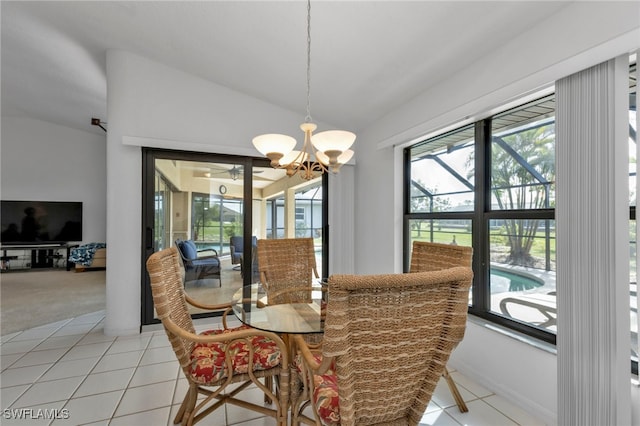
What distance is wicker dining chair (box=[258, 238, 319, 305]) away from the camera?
2674 millimetres

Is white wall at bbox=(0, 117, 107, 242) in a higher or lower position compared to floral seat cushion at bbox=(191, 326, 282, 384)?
higher

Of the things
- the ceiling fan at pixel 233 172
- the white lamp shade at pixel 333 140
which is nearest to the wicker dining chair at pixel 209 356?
the white lamp shade at pixel 333 140

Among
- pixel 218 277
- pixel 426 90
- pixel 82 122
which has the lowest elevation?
pixel 218 277

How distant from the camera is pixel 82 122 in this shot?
6.49 metres

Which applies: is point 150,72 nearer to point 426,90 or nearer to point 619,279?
point 426,90

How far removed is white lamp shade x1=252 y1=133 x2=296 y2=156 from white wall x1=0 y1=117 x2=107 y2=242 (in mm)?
7135

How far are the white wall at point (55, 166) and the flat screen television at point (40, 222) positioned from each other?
164 millimetres

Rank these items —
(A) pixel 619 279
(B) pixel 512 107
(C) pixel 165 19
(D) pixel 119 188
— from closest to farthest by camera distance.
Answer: (A) pixel 619 279 → (B) pixel 512 107 → (C) pixel 165 19 → (D) pixel 119 188

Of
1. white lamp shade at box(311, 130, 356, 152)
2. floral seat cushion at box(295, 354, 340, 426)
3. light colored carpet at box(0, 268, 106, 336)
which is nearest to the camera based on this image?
floral seat cushion at box(295, 354, 340, 426)

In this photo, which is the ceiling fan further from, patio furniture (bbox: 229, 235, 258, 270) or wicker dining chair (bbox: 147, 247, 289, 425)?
wicker dining chair (bbox: 147, 247, 289, 425)

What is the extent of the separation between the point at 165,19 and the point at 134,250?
2.24 m

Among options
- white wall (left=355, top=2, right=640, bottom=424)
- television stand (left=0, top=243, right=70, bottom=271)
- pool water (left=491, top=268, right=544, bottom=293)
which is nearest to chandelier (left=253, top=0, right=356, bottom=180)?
white wall (left=355, top=2, right=640, bottom=424)

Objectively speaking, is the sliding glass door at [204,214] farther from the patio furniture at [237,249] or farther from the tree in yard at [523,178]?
the tree in yard at [523,178]

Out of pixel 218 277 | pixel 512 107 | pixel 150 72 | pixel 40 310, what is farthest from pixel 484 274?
pixel 40 310
